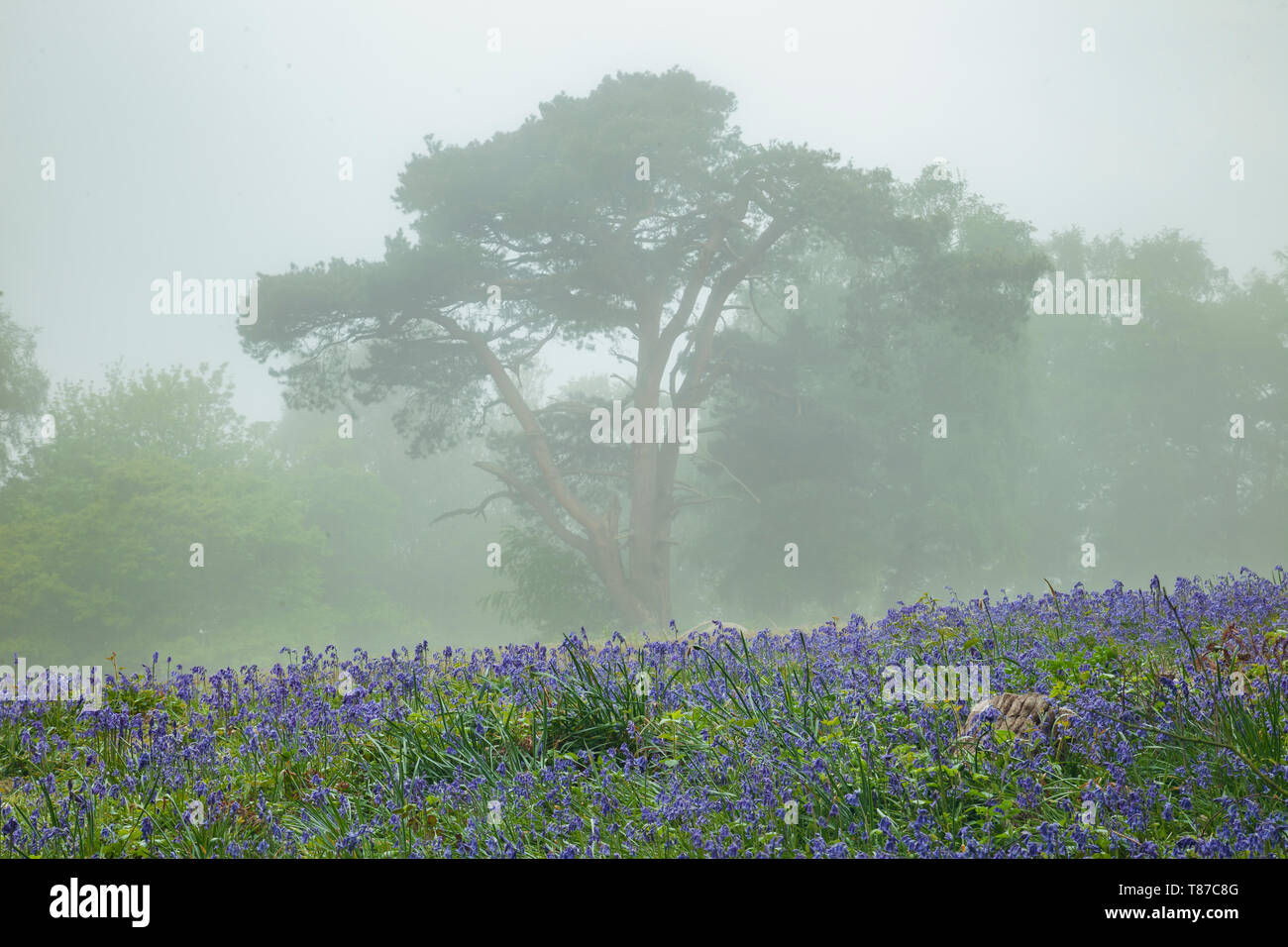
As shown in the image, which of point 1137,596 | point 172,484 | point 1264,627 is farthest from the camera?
point 172,484

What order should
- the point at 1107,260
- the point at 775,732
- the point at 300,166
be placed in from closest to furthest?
1. the point at 775,732
2. the point at 1107,260
3. the point at 300,166

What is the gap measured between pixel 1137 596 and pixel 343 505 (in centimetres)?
3852

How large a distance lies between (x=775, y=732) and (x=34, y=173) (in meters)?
56.6

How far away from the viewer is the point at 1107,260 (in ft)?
137

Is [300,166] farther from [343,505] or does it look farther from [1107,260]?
[1107,260]

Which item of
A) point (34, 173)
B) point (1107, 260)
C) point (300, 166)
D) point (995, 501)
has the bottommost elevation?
point (995, 501)

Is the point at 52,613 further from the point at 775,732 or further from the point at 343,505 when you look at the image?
the point at 775,732

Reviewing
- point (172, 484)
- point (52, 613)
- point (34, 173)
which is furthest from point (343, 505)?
point (34, 173)

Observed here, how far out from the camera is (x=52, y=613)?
3253 centimetres

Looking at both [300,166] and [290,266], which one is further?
[300,166]
